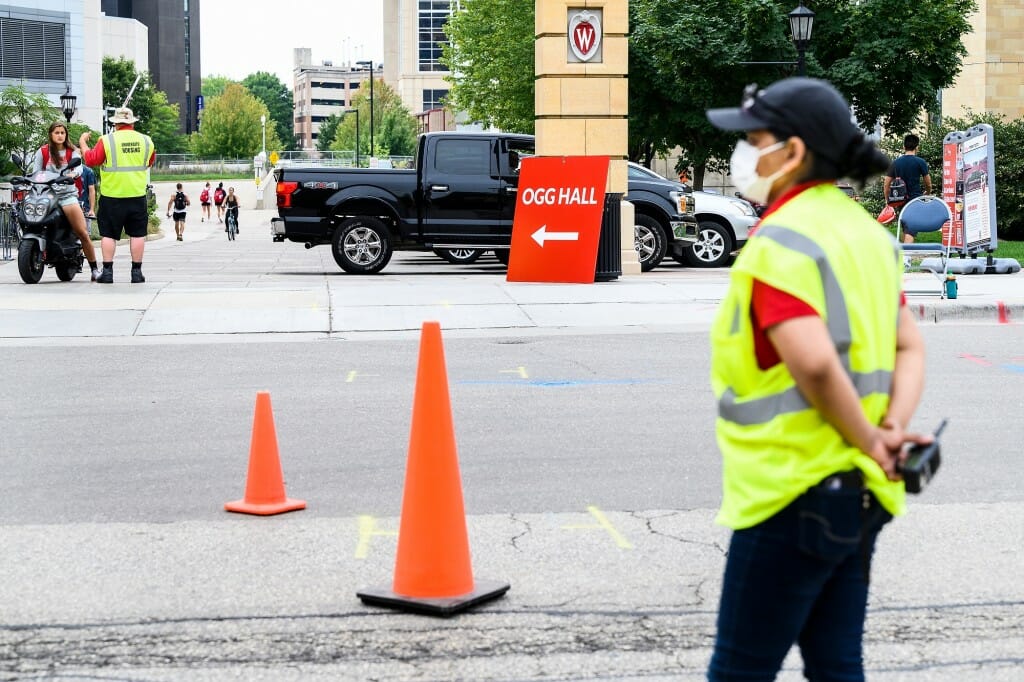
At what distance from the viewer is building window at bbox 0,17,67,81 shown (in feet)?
235

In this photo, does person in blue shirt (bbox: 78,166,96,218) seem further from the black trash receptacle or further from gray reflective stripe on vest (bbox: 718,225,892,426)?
gray reflective stripe on vest (bbox: 718,225,892,426)

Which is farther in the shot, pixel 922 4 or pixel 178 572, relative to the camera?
pixel 922 4

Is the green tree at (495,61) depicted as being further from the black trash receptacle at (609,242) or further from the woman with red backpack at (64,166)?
the woman with red backpack at (64,166)

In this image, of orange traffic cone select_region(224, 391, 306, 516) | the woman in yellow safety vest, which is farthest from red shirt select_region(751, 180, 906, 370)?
orange traffic cone select_region(224, 391, 306, 516)

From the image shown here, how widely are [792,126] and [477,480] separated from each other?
4.59 metres

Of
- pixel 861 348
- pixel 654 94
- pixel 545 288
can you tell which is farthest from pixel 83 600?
pixel 654 94

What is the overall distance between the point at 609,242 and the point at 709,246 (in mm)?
5722

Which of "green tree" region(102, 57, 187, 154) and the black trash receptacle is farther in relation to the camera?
"green tree" region(102, 57, 187, 154)

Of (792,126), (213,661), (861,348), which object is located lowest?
(213,661)

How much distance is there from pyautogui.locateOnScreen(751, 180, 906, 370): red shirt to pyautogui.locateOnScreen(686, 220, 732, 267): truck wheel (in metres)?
20.2

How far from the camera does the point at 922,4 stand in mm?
35312

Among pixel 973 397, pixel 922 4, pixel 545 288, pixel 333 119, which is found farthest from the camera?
pixel 333 119

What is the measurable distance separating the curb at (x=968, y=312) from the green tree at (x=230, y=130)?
12441 centimetres

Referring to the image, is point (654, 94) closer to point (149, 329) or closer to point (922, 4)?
point (922, 4)
